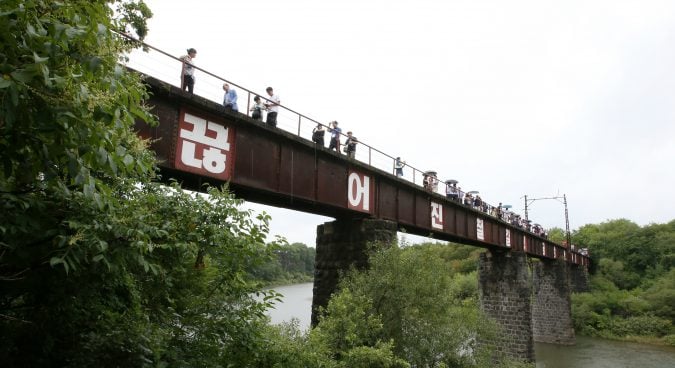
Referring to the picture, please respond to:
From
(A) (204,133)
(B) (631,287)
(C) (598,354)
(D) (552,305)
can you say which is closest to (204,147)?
(A) (204,133)

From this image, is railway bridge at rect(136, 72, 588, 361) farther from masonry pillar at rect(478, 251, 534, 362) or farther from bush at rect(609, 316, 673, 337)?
bush at rect(609, 316, 673, 337)

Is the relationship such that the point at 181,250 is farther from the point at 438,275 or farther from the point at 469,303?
the point at 469,303

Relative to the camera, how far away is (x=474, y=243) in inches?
997

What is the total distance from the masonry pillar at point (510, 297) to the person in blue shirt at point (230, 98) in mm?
24986

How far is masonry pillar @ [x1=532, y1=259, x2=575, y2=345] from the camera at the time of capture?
1750 inches

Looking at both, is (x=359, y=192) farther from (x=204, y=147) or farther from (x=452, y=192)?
(x=452, y=192)

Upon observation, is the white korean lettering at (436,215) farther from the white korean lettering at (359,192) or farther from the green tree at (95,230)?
the green tree at (95,230)

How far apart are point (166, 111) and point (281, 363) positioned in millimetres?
6015

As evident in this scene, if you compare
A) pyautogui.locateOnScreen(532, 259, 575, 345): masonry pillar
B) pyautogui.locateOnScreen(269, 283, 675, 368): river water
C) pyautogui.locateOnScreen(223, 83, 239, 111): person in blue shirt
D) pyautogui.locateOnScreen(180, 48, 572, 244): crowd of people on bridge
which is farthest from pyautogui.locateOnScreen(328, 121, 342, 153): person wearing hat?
pyautogui.locateOnScreen(532, 259, 575, 345): masonry pillar

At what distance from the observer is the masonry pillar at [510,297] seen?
29.5 metres

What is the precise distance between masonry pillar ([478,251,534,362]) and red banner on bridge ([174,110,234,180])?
24746 millimetres

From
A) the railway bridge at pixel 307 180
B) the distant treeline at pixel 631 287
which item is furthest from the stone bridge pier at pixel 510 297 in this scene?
the distant treeline at pixel 631 287

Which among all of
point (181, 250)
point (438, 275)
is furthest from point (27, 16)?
point (438, 275)

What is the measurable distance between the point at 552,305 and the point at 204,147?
46.1 m
